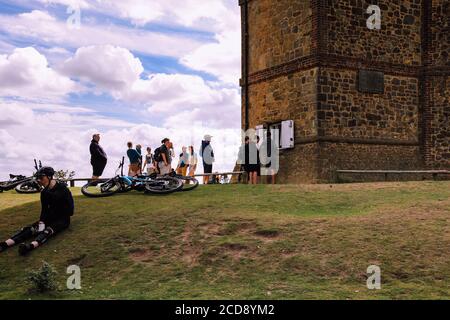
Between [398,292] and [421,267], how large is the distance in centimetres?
115

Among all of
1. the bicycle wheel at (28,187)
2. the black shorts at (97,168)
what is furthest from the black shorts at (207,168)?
the bicycle wheel at (28,187)

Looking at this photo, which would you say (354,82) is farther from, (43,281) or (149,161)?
(43,281)

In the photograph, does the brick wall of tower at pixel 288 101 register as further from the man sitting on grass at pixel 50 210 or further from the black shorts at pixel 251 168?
the man sitting on grass at pixel 50 210

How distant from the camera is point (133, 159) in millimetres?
23344

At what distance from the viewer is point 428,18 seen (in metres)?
26.0

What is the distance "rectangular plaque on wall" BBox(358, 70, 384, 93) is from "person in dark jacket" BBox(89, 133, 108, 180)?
1006 centimetres

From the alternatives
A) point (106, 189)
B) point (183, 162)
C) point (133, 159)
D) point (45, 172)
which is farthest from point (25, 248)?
point (183, 162)

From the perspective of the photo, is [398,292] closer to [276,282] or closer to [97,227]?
[276,282]

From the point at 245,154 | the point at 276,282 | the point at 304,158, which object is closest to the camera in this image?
the point at 276,282

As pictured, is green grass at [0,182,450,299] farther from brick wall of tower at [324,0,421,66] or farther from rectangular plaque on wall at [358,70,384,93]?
brick wall of tower at [324,0,421,66]

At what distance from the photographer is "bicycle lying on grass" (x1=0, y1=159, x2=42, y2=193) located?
20.9 m

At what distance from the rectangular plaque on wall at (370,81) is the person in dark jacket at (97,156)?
10.1 meters
